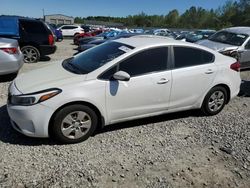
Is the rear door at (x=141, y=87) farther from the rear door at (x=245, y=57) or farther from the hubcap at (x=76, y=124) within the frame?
the rear door at (x=245, y=57)

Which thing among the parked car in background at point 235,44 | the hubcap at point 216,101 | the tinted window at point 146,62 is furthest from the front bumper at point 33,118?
the parked car in background at point 235,44

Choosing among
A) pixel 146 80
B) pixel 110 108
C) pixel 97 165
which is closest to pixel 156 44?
pixel 146 80

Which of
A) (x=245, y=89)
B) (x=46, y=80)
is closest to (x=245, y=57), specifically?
(x=245, y=89)

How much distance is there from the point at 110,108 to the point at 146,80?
71 cm

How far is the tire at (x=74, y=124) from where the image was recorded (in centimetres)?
386

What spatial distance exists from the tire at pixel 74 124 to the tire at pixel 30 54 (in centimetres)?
739

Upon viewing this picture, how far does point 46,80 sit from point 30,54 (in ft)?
23.2

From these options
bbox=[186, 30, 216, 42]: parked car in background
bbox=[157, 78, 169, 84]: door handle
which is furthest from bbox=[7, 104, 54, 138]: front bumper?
bbox=[186, 30, 216, 42]: parked car in background

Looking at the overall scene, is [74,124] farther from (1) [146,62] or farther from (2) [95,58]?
(1) [146,62]

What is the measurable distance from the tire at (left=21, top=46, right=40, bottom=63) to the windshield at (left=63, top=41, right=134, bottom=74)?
6219 mm

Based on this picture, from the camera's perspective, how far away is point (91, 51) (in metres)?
5.00

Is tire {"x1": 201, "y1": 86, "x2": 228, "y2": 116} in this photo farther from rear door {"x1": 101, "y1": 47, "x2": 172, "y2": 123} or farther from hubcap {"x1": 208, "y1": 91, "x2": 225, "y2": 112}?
rear door {"x1": 101, "y1": 47, "x2": 172, "y2": 123}

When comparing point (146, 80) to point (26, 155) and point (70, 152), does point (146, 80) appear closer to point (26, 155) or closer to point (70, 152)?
point (70, 152)

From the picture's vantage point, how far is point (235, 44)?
9.68 metres
